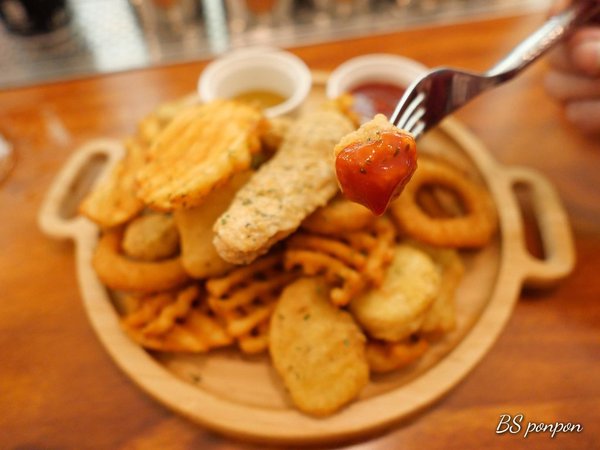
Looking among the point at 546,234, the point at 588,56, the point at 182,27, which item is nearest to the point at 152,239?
the point at 546,234

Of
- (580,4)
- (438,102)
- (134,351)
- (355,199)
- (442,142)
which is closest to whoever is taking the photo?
(355,199)

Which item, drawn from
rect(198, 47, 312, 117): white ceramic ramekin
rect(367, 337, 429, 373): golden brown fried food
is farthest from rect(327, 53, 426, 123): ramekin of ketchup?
rect(367, 337, 429, 373): golden brown fried food

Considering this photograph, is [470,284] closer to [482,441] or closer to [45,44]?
[482,441]

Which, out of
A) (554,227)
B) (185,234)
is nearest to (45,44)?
(185,234)

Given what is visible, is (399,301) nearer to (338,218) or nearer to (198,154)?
(338,218)

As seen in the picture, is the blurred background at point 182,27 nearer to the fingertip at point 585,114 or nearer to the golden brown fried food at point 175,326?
the fingertip at point 585,114

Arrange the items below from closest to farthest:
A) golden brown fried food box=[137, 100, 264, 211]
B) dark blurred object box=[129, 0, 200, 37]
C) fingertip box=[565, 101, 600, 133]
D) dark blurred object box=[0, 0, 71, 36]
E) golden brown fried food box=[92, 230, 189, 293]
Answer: golden brown fried food box=[137, 100, 264, 211] < golden brown fried food box=[92, 230, 189, 293] < fingertip box=[565, 101, 600, 133] < dark blurred object box=[0, 0, 71, 36] < dark blurred object box=[129, 0, 200, 37]

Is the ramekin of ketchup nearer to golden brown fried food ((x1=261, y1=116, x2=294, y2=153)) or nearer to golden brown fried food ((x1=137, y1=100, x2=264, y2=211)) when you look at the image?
golden brown fried food ((x1=261, y1=116, x2=294, y2=153))
